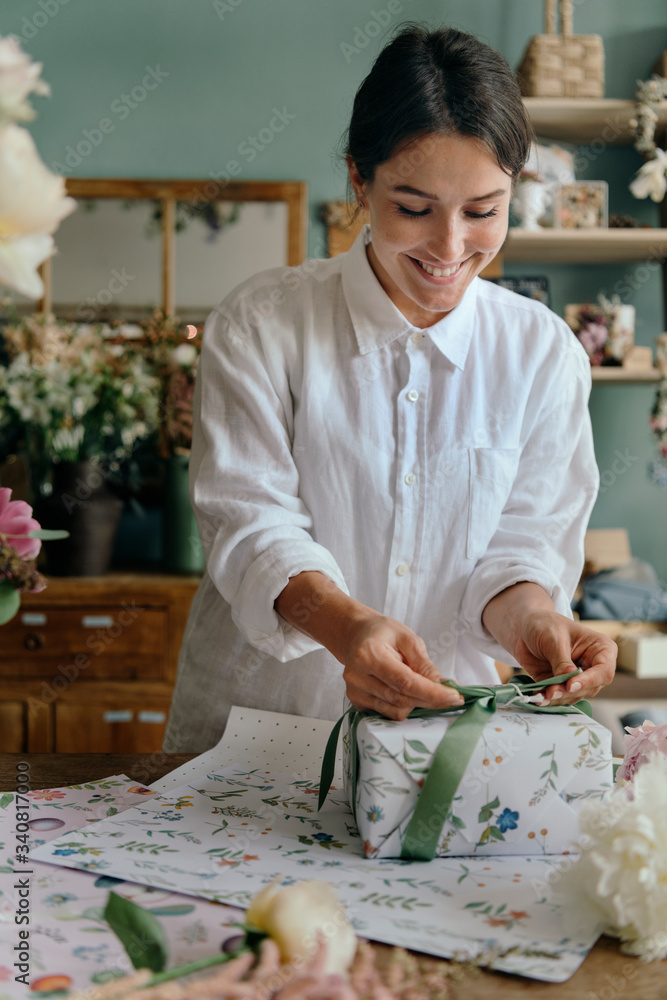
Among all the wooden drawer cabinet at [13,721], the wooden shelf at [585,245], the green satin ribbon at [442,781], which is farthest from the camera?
the wooden shelf at [585,245]

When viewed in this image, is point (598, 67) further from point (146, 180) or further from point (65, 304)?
point (65, 304)

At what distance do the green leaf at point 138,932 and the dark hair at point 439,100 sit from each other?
797mm

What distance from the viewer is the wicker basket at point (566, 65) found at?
8.42 feet

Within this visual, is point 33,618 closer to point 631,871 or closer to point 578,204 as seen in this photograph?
point 578,204

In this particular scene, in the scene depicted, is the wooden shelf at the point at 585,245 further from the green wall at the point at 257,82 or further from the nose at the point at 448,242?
the nose at the point at 448,242

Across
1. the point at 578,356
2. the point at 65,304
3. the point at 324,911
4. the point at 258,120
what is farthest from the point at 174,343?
the point at 324,911

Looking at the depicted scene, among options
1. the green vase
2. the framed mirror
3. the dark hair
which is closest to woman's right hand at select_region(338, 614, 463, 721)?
the dark hair

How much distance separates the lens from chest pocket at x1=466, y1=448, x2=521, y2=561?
1138mm

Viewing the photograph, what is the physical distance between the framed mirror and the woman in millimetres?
1677

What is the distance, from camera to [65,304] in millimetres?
2811

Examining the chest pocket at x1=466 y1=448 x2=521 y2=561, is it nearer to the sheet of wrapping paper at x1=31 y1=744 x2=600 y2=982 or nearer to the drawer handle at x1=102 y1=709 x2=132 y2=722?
the sheet of wrapping paper at x1=31 y1=744 x2=600 y2=982

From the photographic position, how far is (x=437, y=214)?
0.99m

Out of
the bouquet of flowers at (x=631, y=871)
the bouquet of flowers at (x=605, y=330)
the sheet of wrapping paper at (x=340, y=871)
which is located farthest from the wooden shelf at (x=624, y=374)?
the bouquet of flowers at (x=631, y=871)

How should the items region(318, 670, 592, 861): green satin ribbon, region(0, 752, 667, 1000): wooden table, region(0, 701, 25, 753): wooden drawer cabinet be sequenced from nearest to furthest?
region(0, 752, 667, 1000): wooden table, region(318, 670, 592, 861): green satin ribbon, region(0, 701, 25, 753): wooden drawer cabinet
